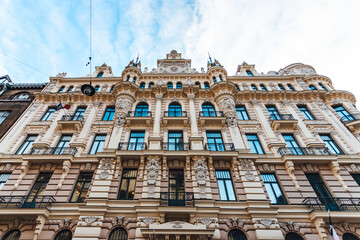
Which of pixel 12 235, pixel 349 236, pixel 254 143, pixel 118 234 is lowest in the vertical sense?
pixel 349 236

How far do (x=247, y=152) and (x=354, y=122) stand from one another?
1230 centimetres

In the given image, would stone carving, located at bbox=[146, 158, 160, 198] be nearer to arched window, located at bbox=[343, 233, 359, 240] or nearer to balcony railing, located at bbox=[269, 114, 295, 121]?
arched window, located at bbox=[343, 233, 359, 240]

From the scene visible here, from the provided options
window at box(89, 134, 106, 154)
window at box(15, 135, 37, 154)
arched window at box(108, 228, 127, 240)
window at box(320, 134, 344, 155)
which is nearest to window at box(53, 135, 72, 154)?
window at box(89, 134, 106, 154)

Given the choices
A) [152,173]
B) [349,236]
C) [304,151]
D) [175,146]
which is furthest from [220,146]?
[349,236]

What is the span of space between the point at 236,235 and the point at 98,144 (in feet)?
45.0

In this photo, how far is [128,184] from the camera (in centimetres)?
1438

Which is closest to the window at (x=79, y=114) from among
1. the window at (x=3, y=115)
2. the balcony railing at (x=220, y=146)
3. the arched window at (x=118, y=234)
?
the window at (x=3, y=115)

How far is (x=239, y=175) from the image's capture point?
14.5 m

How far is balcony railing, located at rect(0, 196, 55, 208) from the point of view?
12594 mm

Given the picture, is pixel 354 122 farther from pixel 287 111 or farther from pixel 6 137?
pixel 6 137

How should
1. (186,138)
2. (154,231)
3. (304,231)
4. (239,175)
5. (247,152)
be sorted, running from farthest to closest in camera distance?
(186,138), (247,152), (239,175), (304,231), (154,231)

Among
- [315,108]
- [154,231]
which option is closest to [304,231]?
[154,231]

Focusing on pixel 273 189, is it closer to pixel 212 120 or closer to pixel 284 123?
pixel 284 123

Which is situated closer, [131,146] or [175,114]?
[131,146]
